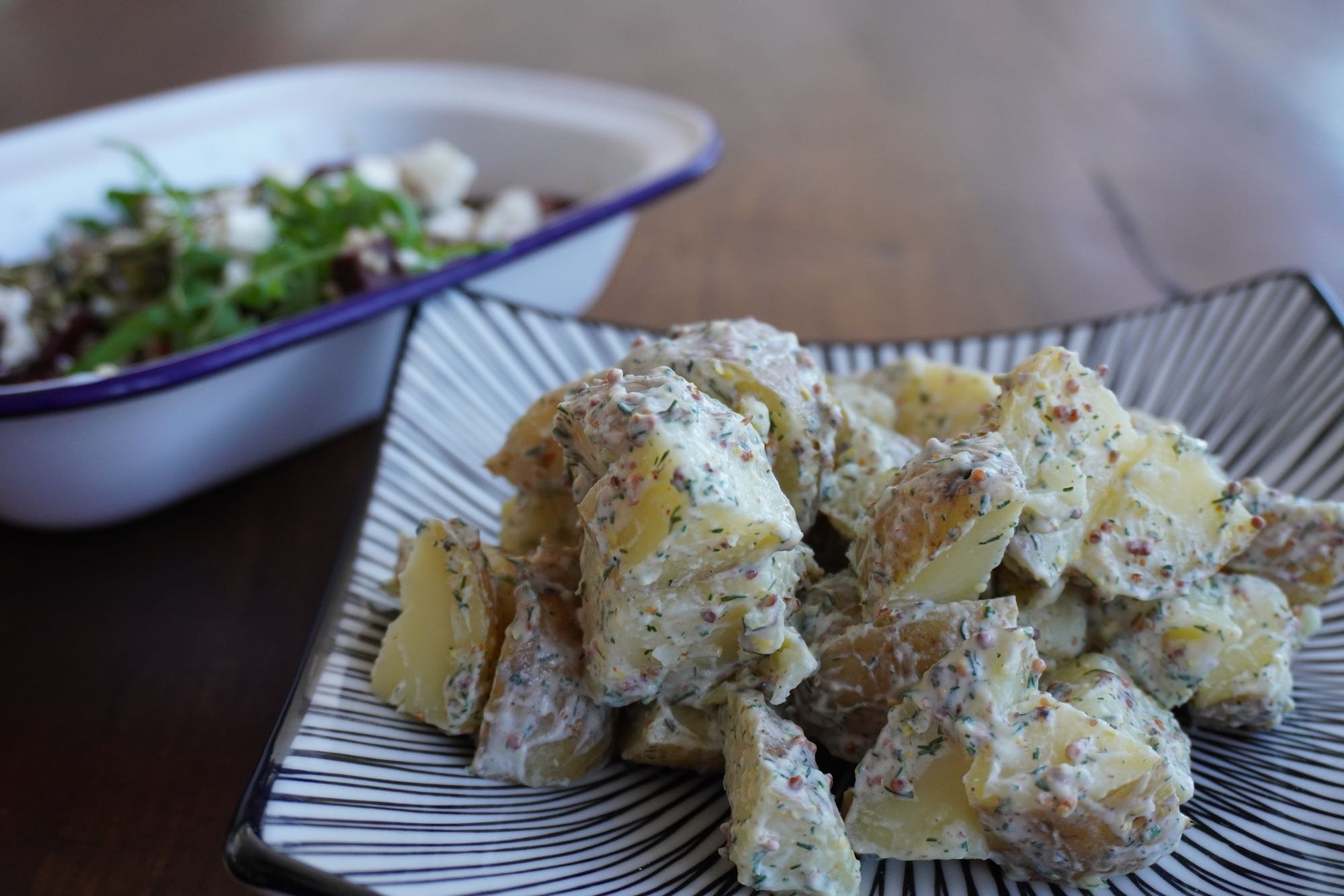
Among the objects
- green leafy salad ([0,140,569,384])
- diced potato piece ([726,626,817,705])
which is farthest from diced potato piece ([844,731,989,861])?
green leafy salad ([0,140,569,384])

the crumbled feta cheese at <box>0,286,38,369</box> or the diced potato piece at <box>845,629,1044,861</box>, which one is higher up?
the diced potato piece at <box>845,629,1044,861</box>

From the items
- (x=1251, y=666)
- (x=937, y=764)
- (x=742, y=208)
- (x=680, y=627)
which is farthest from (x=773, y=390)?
(x=742, y=208)

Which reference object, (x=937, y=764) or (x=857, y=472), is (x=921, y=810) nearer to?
(x=937, y=764)

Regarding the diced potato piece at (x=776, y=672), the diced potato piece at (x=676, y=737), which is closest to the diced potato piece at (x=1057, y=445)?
the diced potato piece at (x=776, y=672)

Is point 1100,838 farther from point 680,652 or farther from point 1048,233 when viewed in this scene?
point 1048,233

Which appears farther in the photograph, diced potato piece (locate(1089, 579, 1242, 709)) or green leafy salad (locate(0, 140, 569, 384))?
green leafy salad (locate(0, 140, 569, 384))

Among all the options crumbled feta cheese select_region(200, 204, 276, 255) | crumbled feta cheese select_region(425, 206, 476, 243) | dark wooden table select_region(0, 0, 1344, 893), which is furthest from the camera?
crumbled feta cheese select_region(425, 206, 476, 243)

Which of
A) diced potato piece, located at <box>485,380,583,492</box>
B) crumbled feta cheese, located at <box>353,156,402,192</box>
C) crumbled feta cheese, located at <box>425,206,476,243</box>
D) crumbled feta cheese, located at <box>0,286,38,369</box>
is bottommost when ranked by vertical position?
crumbled feta cheese, located at <box>0,286,38,369</box>

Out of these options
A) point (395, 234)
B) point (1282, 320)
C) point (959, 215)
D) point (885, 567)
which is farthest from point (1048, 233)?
point (885, 567)

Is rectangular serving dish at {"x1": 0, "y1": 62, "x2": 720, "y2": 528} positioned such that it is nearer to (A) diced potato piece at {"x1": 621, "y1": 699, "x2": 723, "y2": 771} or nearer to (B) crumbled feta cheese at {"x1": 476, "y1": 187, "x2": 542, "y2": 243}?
(B) crumbled feta cheese at {"x1": 476, "y1": 187, "x2": 542, "y2": 243}
